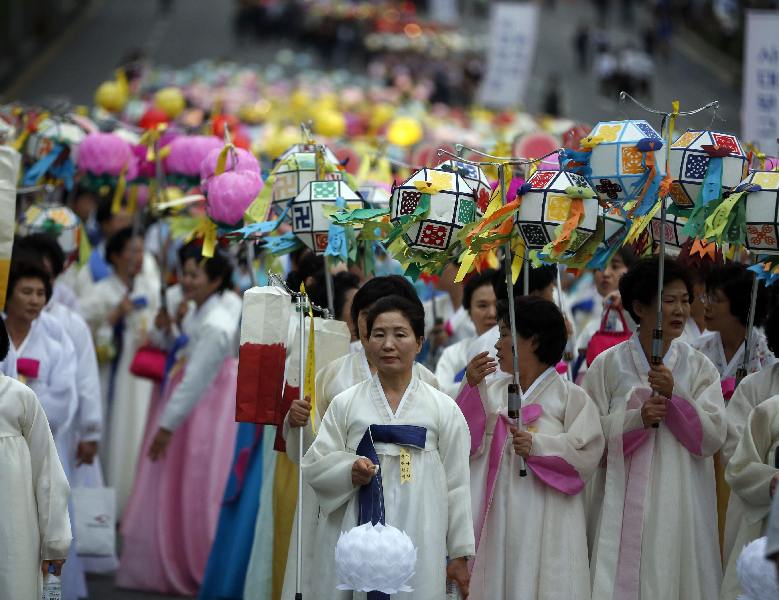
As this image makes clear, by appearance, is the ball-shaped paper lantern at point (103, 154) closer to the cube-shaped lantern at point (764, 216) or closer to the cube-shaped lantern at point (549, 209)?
the cube-shaped lantern at point (549, 209)

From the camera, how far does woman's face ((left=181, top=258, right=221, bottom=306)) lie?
927 centimetres

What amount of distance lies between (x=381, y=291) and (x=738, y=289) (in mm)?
1833

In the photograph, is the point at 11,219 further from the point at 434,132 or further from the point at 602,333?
the point at 434,132

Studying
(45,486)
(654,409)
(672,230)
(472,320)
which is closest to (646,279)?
(672,230)

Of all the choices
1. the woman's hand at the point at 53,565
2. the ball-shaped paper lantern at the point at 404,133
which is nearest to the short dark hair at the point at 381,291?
the woman's hand at the point at 53,565

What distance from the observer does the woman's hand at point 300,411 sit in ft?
21.2

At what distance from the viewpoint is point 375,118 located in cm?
2133

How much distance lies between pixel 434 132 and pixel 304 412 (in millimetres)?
13680

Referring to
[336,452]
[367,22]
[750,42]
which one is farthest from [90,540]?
[367,22]

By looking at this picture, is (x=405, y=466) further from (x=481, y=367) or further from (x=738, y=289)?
(x=738, y=289)

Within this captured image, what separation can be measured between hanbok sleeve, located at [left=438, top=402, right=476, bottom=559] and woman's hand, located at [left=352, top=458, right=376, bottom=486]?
337mm

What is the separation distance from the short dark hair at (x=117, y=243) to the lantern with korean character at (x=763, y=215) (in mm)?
5783

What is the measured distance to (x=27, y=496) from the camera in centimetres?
607

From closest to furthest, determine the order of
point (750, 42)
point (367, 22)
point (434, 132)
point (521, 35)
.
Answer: point (750, 42) → point (434, 132) → point (521, 35) → point (367, 22)
